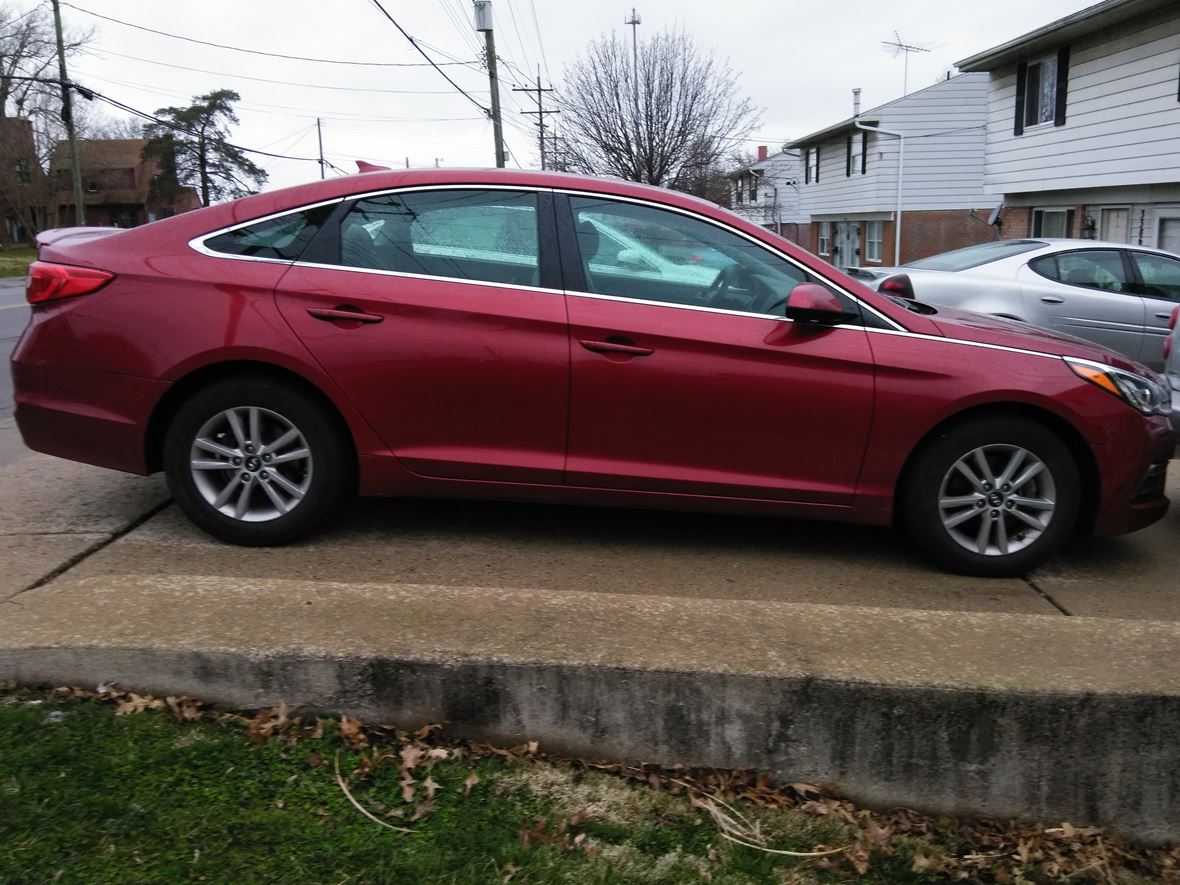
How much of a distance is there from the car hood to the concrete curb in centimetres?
159

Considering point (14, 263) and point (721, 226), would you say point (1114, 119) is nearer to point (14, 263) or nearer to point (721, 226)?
point (721, 226)

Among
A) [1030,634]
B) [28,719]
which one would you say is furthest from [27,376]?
[1030,634]

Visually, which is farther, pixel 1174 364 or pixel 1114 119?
pixel 1114 119

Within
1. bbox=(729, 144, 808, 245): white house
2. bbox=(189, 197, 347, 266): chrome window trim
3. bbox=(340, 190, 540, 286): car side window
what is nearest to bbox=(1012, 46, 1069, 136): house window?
bbox=(340, 190, 540, 286): car side window

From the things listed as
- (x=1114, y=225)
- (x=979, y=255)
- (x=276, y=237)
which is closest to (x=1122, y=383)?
(x=276, y=237)

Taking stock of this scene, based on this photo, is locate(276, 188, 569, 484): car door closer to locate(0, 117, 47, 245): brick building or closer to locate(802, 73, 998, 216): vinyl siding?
locate(802, 73, 998, 216): vinyl siding

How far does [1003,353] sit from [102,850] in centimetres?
365

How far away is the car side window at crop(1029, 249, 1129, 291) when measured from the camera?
9.57 metres

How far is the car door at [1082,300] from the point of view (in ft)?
30.8

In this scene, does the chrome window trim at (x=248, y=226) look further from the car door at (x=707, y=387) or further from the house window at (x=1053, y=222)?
the house window at (x=1053, y=222)

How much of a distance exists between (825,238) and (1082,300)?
30.2 metres

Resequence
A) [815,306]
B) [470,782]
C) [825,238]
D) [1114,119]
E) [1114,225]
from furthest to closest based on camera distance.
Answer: [825,238]
[1114,225]
[1114,119]
[815,306]
[470,782]

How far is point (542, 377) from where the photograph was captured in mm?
4141

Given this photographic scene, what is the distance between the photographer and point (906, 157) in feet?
102
